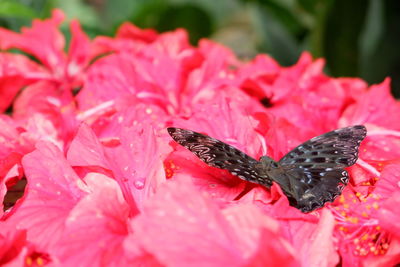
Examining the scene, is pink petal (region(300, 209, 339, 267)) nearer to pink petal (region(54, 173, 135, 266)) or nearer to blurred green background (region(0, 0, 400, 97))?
pink petal (region(54, 173, 135, 266))

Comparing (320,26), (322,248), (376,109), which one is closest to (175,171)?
(322,248)

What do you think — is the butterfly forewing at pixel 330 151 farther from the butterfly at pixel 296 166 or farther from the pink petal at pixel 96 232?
the pink petal at pixel 96 232

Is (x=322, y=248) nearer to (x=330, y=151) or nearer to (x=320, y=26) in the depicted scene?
(x=330, y=151)

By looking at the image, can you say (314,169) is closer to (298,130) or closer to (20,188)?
(298,130)

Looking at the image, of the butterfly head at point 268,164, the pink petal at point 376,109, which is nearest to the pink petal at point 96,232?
the butterfly head at point 268,164

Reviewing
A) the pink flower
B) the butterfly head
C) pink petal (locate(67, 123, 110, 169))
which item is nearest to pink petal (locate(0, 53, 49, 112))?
the pink flower

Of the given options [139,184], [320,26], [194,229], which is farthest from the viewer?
[320,26]

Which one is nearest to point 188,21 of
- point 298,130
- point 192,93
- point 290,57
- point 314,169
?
point 290,57
